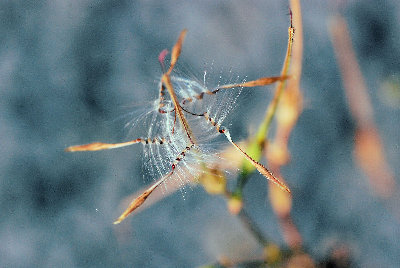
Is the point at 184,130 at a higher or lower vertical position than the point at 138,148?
higher

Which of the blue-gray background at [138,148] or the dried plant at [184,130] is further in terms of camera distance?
the blue-gray background at [138,148]

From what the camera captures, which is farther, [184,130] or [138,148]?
[138,148]

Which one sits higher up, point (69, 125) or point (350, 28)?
point (350, 28)

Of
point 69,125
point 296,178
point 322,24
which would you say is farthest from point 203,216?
point 322,24

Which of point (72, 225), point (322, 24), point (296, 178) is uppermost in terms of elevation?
point (322, 24)

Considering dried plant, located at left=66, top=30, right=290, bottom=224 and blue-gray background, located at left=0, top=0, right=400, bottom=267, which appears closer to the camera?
dried plant, located at left=66, top=30, right=290, bottom=224

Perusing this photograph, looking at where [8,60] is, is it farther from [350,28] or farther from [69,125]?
[350,28]

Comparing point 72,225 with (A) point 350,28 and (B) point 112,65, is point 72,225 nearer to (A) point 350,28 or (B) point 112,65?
(B) point 112,65
